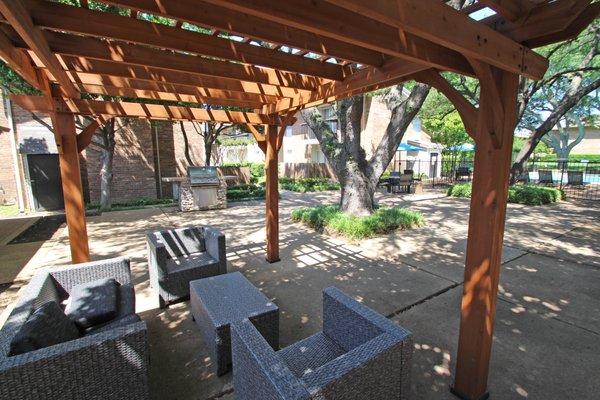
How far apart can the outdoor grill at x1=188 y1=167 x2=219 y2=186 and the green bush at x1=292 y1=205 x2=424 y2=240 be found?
13.1 ft

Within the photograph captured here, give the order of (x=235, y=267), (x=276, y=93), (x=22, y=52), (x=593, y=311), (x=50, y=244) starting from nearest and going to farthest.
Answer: (x=22, y=52) < (x=593, y=311) < (x=276, y=93) < (x=235, y=267) < (x=50, y=244)

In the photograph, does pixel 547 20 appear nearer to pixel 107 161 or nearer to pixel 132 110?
pixel 132 110

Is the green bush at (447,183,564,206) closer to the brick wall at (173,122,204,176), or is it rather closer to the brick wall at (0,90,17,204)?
the brick wall at (173,122,204,176)

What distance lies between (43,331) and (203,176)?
30.2 feet

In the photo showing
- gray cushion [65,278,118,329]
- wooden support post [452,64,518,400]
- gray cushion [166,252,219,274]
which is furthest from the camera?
gray cushion [166,252,219,274]

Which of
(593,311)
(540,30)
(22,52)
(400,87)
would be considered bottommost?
(593,311)

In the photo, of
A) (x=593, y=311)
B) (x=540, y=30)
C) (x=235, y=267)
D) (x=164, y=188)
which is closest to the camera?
(x=540, y=30)

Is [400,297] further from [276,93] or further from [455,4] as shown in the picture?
[455,4]

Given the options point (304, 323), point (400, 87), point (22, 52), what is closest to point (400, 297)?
point (304, 323)

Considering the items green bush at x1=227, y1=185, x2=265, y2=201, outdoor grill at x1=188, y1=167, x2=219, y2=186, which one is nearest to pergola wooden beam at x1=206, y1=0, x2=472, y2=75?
outdoor grill at x1=188, y1=167, x2=219, y2=186

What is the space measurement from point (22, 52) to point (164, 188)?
1120 cm

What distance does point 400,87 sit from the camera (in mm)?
7551

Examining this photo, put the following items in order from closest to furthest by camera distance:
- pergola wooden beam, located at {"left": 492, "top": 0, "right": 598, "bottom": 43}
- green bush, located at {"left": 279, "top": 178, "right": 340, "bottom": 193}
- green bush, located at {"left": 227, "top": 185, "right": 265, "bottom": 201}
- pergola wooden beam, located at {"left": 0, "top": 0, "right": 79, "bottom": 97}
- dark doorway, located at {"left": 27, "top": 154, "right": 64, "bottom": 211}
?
pergola wooden beam, located at {"left": 0, "top": 0, "right": 79, "bottom": 97}
pergola wooden beam, located at {"left": 492, "top": 0, "right": 598, "bottom": 43}
dark doorway, located at {"left": 27, "top": 154, "right": 64, "bottom": 211}
green bush, located at {"left": 227, "top": 185, "right": 265, "bottom": 201}
green bush, located at {"left": 279, "top": 178, "right": 340, "bottom": 193}

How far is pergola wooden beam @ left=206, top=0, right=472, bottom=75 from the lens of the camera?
1.51 m
